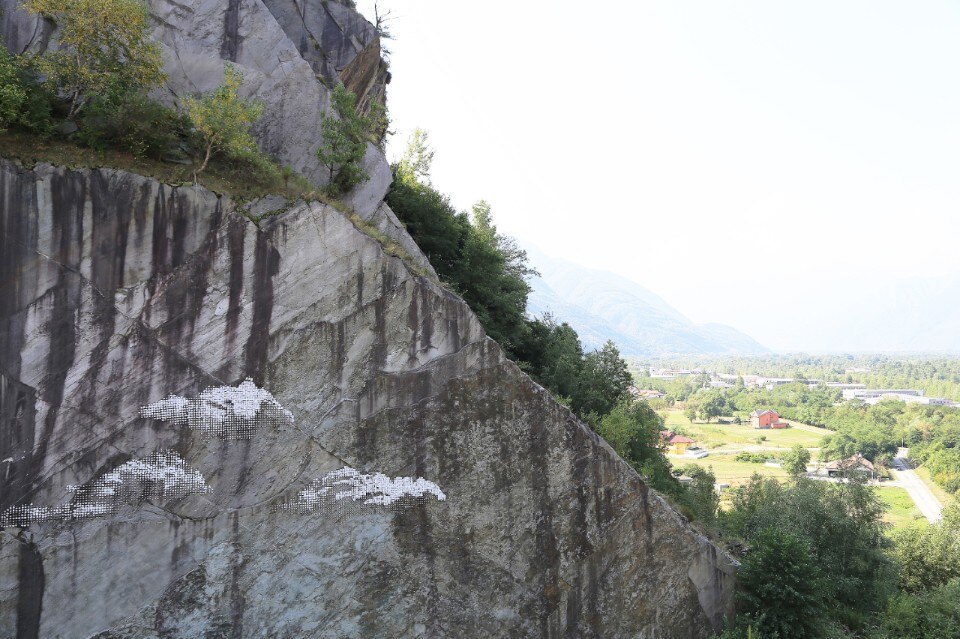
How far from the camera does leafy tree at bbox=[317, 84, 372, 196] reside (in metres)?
15.6

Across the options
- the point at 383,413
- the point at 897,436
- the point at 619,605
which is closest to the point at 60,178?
the point at 383,413

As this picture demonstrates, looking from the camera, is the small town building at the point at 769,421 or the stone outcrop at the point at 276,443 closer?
the stone outcrop at the point at 276,443

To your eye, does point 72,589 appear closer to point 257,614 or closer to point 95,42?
point 257,614

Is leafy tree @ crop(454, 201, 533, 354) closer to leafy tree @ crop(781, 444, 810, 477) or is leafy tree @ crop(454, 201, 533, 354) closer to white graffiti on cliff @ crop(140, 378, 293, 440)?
white graffiti on cliff @ crop(140, 378, 293, 440)

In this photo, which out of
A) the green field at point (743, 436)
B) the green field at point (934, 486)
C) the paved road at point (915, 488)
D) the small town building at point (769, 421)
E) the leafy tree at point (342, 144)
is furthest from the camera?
the small town building at point (769, 421)

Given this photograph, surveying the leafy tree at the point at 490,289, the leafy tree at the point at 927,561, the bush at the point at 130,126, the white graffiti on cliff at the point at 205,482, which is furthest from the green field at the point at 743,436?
the bush at the point at 130,126

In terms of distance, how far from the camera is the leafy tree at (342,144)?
1559 centimetres

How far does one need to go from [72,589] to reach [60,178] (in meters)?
8.86

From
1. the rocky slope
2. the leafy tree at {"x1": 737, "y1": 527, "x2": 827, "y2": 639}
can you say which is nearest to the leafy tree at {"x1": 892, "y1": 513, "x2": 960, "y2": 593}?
the leafy tree at {"x1": 737, "y1": 527, "x2": 827, "y2": 639}

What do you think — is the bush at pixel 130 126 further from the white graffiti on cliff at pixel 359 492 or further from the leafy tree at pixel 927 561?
the leafy tree at pixel 927 561

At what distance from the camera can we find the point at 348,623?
43.7 feet

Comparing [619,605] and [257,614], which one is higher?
[257,614]

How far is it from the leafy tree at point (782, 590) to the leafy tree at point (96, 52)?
21123 millimetres

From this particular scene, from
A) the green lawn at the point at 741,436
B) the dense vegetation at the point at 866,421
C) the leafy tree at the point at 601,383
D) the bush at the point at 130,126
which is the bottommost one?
the green lawn at the point at 741,436
